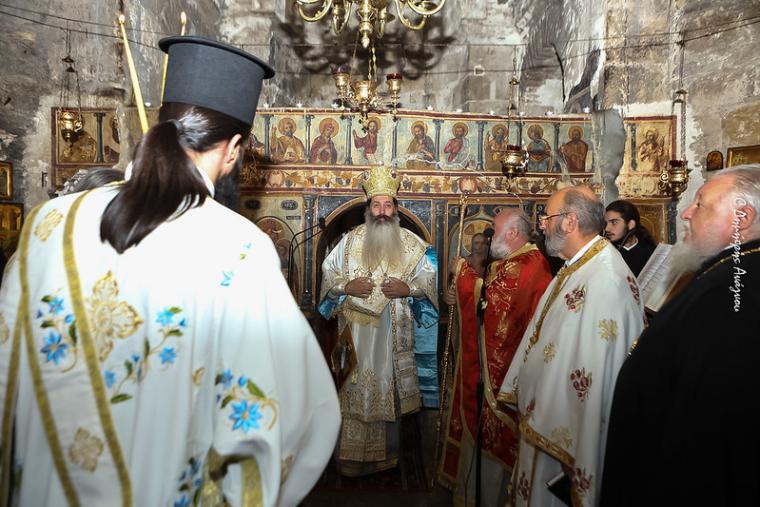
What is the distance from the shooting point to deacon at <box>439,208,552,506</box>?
3293 mm

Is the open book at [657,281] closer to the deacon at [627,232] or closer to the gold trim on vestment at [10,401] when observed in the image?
the deacon at [627,232]

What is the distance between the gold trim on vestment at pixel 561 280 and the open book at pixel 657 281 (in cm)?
43

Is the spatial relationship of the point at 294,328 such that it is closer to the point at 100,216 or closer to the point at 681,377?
the point at 100,216

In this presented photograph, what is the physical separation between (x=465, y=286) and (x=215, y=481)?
9.41 ft

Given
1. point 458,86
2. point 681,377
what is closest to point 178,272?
point 681,377

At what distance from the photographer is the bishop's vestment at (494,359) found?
326 centimetres

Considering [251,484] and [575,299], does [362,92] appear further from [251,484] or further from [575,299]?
[251,484]

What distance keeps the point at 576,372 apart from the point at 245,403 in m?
1.62

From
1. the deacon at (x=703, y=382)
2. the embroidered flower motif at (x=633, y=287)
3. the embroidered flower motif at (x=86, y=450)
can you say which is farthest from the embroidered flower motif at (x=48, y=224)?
the embroidered flower motif at (x=633, y=287)

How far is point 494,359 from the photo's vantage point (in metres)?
3.37

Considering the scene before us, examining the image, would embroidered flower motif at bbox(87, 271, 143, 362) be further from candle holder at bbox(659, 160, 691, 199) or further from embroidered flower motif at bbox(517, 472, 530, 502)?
candle holder at bbox(659, 160, 691, 199)

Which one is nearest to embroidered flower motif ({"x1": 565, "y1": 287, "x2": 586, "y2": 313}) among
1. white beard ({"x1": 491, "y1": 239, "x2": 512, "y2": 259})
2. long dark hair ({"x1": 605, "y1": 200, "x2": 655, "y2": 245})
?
white beard ({"x1": 491, "y1": 239, "x2": 512, "y2": 259})

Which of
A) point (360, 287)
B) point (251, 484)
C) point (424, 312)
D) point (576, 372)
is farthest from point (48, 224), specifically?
point (424, 312)

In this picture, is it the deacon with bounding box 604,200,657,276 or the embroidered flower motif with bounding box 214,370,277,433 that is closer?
the embroidered flower motif with bounding box 214,370,277,433
